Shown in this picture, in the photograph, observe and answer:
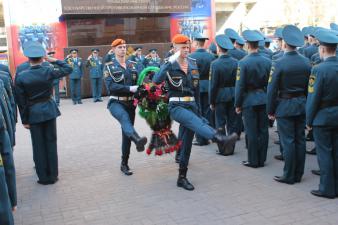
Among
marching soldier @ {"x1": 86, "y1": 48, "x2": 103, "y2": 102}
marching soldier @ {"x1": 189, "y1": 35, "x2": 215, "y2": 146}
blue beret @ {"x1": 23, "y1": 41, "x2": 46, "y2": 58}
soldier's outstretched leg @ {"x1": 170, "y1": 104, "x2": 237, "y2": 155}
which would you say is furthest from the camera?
marching soldier @ {"x1": 86, "y1": 48, "x2": 103, "y2": 102}

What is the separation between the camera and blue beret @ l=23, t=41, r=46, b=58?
615cm

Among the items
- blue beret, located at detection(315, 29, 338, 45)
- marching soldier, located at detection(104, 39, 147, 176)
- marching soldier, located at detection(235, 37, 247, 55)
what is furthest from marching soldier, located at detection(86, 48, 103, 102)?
blue beret, located at detection(315, 29, 338, 45)

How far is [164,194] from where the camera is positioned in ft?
18.6

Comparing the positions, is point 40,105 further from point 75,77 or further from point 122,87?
point 75,77

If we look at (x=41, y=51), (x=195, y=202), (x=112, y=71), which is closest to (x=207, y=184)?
(x=195, y=202)

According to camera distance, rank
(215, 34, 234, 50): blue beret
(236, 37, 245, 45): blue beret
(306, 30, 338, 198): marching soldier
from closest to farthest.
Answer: (306, 30, 338, 198): marching soldier → (215, 34, 234, 50): blue beret → (236, 37, 245, 45): blue beret

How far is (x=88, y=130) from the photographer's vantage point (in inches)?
416

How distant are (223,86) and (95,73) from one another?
365 inches

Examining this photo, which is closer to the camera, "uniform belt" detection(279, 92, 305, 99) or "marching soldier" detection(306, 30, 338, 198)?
"marching soldier" detection(306, 30, 338, 198)

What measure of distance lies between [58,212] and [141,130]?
500 centimetres

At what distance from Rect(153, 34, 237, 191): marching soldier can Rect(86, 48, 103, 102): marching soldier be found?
422 inches

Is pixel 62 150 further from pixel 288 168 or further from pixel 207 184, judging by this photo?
pixel 288 168

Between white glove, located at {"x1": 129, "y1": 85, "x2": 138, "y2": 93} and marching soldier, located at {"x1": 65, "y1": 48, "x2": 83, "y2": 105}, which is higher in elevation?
white glove, located at {"x1": 129, "y1": 85, "x2": 138, "y2": 93}

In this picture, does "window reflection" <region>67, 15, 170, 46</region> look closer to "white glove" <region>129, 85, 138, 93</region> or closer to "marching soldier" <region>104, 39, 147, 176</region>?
"marching soldier" <region>104, 39, 147, 176</region>
